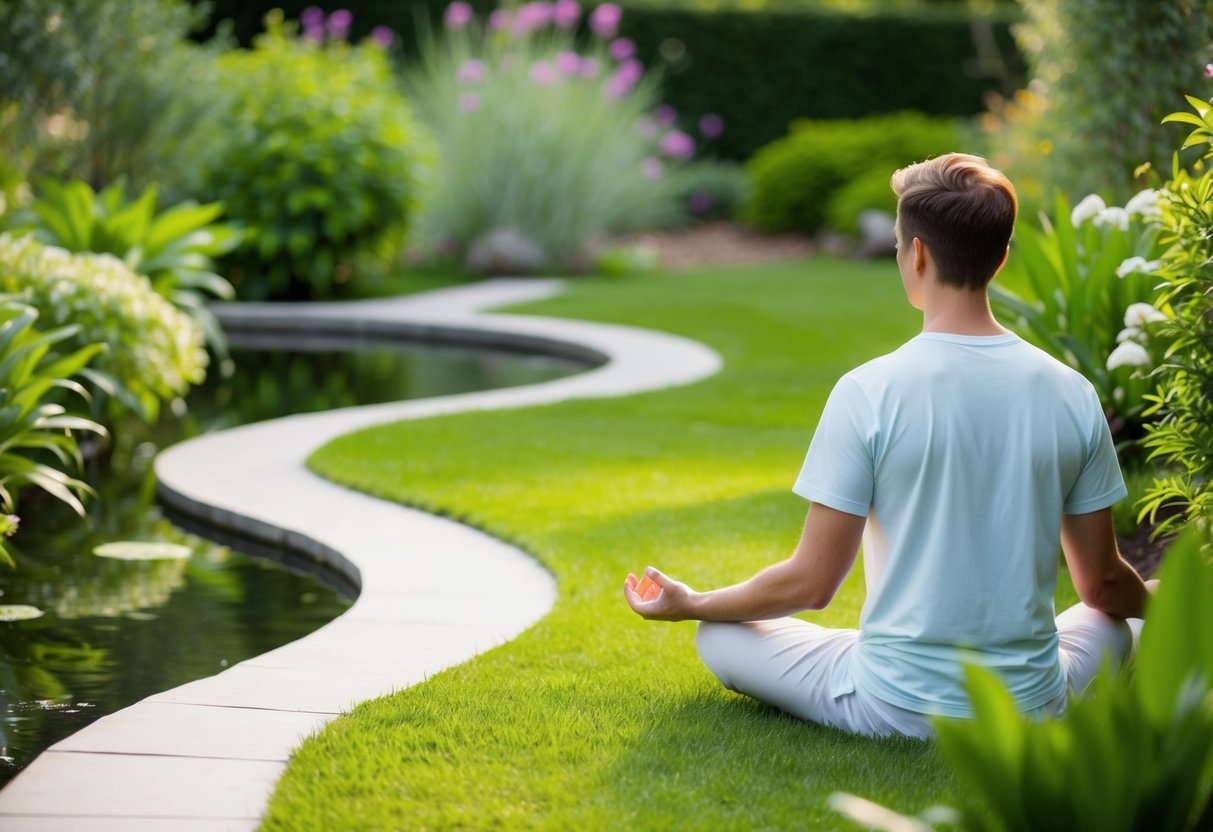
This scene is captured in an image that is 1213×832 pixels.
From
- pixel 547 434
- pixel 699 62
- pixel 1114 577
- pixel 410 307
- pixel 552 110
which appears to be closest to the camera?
pixel 1114 577

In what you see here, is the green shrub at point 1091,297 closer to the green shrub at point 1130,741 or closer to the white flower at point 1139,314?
the white flower at point 1139,314

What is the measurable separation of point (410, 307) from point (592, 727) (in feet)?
31.0

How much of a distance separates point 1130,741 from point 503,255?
43.4ft

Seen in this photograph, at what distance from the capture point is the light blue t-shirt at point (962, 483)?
104 inches

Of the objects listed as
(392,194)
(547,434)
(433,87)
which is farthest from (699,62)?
(547,434)

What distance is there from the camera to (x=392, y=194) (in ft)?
41.5

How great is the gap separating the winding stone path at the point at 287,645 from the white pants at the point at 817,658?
33.5 inches

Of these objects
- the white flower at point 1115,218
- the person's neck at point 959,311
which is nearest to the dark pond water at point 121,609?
the person's neck at point 959,311

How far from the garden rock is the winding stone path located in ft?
21.6

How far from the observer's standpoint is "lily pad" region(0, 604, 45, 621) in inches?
168

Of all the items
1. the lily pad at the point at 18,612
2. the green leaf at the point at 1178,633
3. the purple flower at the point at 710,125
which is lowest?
the lily pad at the point at 18,612

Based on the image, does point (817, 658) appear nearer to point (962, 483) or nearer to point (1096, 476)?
point (962, 483)

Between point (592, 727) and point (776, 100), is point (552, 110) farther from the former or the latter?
point (592, 727)

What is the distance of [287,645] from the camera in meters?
3.81
